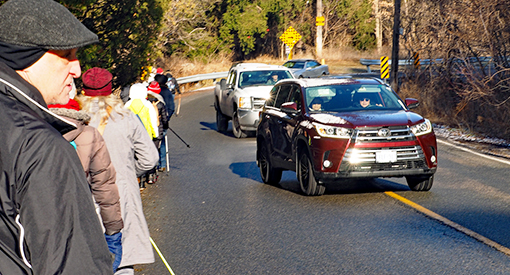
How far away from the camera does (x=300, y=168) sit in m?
9.73

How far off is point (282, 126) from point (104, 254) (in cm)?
864

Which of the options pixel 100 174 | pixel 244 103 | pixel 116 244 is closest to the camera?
pixel 100 174

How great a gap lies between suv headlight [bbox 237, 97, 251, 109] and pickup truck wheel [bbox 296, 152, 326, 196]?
25.0 feet

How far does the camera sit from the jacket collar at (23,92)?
185cm

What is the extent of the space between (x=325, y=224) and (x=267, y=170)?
3163mm

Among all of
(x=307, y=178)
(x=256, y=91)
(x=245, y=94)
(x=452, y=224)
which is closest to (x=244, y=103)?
(x=245, y=94)

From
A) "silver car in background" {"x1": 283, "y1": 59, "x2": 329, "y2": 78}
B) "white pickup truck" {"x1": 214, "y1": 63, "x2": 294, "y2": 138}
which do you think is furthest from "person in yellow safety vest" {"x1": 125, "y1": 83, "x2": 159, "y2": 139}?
"silver car in background" {"x1": 283, "y1": 59, "x2": 329, "y2": 78}

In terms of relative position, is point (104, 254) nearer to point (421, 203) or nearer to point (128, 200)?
point (128, 200)

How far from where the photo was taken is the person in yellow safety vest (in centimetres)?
890

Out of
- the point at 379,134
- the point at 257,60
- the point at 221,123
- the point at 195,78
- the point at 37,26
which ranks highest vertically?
the point at 37,26

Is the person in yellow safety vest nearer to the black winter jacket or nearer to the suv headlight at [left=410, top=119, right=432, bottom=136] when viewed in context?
the suv headlight at [left=410, top=119, right=432, bottom=136]

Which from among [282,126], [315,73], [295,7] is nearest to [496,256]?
[282,126]

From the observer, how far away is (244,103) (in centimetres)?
1731

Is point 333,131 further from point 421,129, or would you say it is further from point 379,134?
point 421,129
